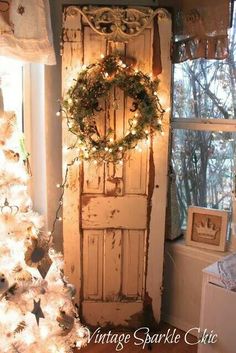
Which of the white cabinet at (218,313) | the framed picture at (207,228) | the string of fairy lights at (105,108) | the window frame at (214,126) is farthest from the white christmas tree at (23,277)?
the window frame at (214,126)

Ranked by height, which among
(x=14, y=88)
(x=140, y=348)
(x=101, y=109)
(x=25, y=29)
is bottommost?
(x=140, y=348)

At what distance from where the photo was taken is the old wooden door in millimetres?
2168

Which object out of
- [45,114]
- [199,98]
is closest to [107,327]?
[45,114]

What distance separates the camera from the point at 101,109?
2.18 metres

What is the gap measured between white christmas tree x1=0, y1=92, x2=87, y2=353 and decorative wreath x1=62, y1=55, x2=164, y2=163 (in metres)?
0.47

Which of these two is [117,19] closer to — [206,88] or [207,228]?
[206,88]

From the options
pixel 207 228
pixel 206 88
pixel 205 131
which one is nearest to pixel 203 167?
pixel 205 131

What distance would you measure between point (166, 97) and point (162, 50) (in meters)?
0.27

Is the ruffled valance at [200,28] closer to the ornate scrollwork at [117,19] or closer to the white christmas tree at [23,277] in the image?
the ornate scrollwork at [117,19]

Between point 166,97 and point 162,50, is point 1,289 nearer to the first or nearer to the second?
point 166,97

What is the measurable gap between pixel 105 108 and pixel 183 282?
4.12 ft

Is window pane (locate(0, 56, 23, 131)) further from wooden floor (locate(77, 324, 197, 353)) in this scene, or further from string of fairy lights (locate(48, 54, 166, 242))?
wooden floor (locate(77, 324, 197, 353))

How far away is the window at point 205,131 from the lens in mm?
2291

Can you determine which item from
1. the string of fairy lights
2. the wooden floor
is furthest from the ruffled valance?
the wooden floor
